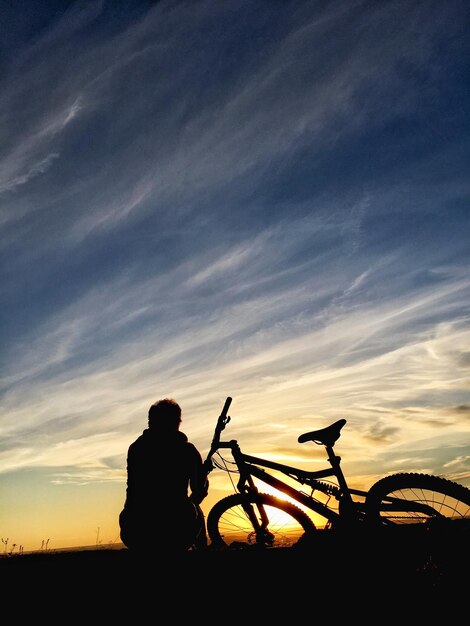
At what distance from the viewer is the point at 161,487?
155 inches

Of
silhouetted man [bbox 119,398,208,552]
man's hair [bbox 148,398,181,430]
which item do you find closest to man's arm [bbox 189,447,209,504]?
silhouetted man [bbox 119,398,208,552]

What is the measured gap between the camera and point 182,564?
2.75 meters

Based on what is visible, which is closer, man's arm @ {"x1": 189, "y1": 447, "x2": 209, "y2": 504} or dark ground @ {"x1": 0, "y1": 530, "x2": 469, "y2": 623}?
dark ground @ {"x1": 0, "y1": 530, "x2": 469, "y2": 623}

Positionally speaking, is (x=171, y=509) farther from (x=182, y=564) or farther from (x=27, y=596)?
(x=27, y=596)

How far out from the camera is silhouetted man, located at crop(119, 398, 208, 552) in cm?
376

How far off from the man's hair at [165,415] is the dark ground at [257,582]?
4.92 feet

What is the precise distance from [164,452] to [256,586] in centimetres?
168

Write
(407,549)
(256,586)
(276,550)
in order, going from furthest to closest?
(407,549), (276,550), (256,586)

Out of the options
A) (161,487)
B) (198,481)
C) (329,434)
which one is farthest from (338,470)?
(161,487)

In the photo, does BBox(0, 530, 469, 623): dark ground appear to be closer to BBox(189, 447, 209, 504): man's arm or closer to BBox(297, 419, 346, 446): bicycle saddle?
BBox(189, 447, 209, 504): man's arm

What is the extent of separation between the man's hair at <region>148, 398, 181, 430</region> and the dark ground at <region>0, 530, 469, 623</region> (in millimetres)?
1499

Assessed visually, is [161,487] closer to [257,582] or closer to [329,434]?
[257,582]

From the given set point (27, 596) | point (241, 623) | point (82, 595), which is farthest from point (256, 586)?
point (27, 596)

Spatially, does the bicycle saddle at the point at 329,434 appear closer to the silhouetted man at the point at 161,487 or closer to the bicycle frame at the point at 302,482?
the bicycle frame at the point at 302,482
